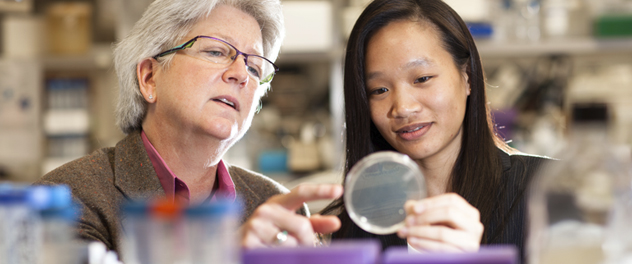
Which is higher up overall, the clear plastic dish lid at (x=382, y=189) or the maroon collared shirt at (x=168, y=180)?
the clear plastic dish lid at (x=382, y=189)

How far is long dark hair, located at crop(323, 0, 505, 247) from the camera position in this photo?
140 cm

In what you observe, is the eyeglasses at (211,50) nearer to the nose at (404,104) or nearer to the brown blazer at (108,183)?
the brown blazer at (108,183)

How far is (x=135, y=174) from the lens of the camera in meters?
1.35

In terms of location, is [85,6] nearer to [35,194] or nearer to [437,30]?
[437,30]

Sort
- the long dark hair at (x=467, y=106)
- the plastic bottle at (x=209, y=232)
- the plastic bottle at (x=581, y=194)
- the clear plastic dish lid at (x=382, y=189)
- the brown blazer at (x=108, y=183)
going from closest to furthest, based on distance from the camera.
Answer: the plastic bottle at (x=209, y=232) → the plastic bottle at (x=581, y=194) → the clear plastic dish lid at (x=382, y=189) → the brown blazer at (x=108, y=183) → the long dark hair at (x=467, y=106)

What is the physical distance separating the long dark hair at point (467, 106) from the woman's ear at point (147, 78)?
0.50m

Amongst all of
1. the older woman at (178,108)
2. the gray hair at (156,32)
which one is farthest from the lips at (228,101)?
the gray hair at (156,32)

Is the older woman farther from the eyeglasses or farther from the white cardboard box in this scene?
the white cardboard box

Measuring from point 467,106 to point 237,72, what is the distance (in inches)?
23.6

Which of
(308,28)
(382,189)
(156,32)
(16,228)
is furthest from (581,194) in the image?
(308,28)

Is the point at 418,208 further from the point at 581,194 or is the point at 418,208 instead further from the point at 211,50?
the point at 211,50

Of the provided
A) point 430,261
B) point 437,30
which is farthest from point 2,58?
point 430,261

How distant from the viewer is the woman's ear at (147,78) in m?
1.45

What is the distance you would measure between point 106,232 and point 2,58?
2.32 meters
